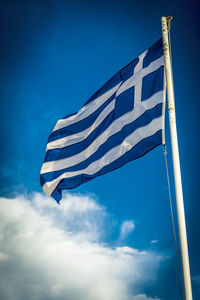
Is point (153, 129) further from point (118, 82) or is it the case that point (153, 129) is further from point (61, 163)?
point (61, 163)

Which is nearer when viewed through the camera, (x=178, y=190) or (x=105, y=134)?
(x=178, y=190)

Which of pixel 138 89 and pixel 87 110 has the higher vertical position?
pixel 87 110

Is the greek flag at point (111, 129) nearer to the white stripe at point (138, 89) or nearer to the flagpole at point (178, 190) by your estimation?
the white stripe at point (138, 89)

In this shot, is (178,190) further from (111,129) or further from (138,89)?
(138,89)

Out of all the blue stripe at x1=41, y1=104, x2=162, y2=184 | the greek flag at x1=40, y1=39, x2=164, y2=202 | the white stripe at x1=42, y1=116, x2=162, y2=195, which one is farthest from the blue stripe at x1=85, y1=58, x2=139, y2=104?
the white stripe at x1=42, y1=116, x2=162, y2=195

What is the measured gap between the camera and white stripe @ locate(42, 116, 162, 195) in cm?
671

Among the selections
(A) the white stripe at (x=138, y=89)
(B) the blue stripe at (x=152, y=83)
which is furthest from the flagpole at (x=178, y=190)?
(A) the white stripe at (x=138, y=89)

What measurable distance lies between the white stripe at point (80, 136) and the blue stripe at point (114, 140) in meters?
1.12

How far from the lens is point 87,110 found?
9.84 metres

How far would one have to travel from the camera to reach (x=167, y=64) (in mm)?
Answer: 6613

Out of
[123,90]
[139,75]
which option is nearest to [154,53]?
[139,75]

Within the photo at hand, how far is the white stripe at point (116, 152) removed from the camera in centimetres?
671

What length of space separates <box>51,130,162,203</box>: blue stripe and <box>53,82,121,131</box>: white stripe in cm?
246

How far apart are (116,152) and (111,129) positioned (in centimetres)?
→ 93
